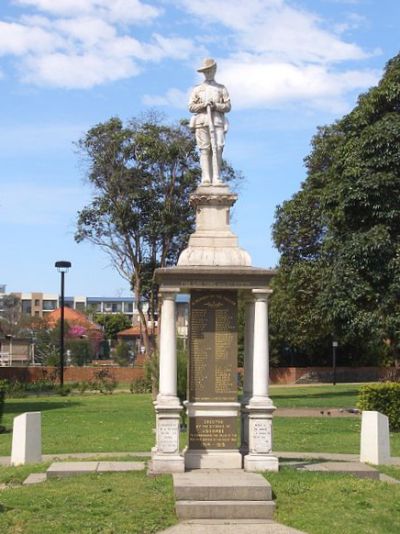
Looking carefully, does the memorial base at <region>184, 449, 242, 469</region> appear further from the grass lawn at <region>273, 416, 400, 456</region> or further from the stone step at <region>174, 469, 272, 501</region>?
the grass lawn at <region>273, 416, 400, 456</region>

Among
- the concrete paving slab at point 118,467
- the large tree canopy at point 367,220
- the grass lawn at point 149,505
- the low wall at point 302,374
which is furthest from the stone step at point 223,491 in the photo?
the low wall at point 302,374

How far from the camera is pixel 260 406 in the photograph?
13.3m

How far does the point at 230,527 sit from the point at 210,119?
6.69m

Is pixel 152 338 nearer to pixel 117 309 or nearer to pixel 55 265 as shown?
pixel 55 265

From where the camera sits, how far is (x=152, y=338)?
47.8 meters

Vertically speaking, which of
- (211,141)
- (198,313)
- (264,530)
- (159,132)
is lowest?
(264,530)

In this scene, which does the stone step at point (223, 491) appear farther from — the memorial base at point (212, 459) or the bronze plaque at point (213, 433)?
the bronze plaque at point (213, 433)

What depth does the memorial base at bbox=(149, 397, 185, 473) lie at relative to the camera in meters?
12.9

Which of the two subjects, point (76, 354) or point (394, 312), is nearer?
point (394, 312)

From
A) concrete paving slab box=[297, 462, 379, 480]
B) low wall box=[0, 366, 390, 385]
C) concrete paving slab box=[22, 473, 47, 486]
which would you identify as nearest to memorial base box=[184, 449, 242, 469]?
concrete paving slab box=[297, 462, 379, 480]

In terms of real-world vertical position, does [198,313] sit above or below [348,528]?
above

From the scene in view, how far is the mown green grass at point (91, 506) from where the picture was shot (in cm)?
1020

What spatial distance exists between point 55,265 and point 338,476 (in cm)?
3231

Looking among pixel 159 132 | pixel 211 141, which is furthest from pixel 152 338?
pixel 211 141
